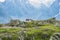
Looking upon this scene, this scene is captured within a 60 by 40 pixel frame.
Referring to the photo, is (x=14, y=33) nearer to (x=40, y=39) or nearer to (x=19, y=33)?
(x=19, y=33)

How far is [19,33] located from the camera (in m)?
175

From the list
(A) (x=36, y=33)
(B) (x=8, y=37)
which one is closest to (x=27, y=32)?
(A) (x=36, y=33)

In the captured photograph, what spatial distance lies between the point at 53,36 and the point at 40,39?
10860mm

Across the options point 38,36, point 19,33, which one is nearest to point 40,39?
point 38,36

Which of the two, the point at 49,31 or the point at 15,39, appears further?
the point at 49,31

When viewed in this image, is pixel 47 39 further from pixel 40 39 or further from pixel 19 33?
pixel 19 33

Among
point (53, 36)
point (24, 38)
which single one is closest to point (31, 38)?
point (24, 38)

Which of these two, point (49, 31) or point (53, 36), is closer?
point (53, 36)

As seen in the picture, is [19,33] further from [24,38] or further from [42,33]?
[42,33]

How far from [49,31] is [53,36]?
42.1 feet

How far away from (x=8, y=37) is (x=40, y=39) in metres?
23.5

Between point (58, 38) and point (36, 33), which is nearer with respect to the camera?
point (58, 38)

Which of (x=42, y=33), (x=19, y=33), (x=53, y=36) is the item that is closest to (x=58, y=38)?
(x=53, y=36)

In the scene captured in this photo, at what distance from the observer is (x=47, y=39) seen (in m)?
175
